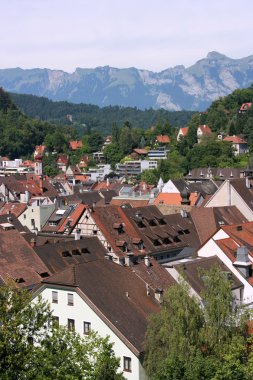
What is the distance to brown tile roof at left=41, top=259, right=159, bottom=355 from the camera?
119ft

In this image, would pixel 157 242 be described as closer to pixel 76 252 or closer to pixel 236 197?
pixel 76 252

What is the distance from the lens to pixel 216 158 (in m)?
148

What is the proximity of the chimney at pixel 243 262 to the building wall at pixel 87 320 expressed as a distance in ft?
44.7

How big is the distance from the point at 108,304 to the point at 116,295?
1.23 meters

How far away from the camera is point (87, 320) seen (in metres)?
37.7

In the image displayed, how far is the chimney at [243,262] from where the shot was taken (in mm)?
46156

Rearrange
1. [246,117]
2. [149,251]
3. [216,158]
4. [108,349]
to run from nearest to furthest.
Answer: [108,349], [149,251], [216,158], [246,117]

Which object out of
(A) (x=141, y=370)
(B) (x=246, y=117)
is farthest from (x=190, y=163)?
(A) (x=141, y=370)

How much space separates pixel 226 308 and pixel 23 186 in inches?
3706

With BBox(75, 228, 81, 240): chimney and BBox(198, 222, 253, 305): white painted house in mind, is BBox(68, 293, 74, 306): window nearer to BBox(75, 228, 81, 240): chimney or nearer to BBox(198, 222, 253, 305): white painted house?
BBox(198, 222, 253, 305): white painted house

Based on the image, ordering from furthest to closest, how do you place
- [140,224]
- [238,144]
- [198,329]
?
[238,144] < [140,224] < [198,329]

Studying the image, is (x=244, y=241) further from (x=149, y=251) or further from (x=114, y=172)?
(x=114, y=172)

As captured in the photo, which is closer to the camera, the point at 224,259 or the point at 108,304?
the point at 108,304

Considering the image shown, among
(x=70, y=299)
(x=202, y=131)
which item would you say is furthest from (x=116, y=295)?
(x=202, y=131)
